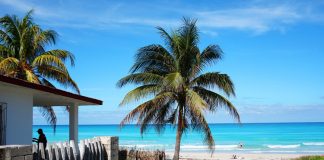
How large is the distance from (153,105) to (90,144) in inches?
283

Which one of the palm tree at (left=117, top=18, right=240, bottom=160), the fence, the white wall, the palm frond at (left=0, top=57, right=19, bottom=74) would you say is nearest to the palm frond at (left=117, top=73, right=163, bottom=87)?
the palm tree at (left=117, top=18, right=240, bottom=160)

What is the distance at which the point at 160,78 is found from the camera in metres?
21.3

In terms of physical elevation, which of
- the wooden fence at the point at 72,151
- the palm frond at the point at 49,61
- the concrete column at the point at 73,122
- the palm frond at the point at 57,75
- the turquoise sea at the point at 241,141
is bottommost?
the turquoise sea at the point at 241,141

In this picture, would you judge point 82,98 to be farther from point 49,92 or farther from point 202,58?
point 202,58

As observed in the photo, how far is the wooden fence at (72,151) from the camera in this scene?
424 inches

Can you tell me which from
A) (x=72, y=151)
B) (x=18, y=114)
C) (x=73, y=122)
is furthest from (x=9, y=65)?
(x=72, y=151)

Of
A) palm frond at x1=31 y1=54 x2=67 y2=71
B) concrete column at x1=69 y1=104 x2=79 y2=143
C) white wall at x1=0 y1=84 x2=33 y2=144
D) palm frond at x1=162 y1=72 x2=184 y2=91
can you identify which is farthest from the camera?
palm frond at x1=31 y1=54 x2=67 y2=71

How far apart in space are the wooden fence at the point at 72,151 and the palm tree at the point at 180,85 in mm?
6492

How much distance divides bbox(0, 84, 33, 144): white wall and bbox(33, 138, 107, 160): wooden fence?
5.48 feet

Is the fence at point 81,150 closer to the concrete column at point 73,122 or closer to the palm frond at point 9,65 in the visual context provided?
the concrete column at point 73,122

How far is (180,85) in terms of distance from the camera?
794 inches

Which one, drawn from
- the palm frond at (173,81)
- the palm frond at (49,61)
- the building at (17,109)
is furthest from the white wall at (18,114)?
the palm frond at (49,61)

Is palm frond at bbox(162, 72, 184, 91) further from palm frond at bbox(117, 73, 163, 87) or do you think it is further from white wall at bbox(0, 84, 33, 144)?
white wall at bbox(0, 84, 33, 144)

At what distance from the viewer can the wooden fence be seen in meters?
10.8
